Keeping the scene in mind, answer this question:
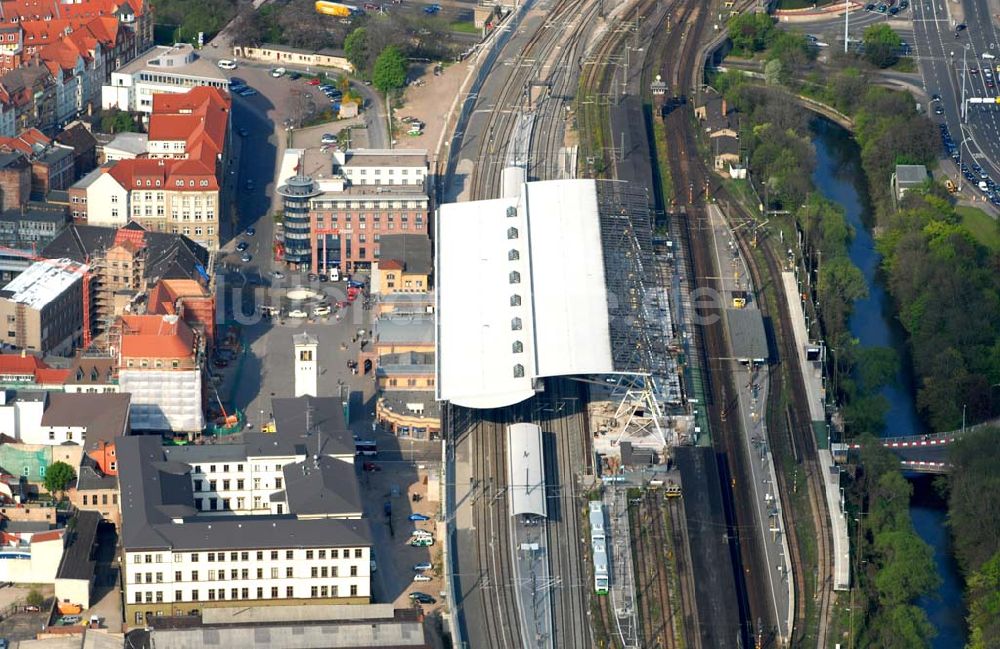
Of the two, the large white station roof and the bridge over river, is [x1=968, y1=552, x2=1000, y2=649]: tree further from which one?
the large white station roof

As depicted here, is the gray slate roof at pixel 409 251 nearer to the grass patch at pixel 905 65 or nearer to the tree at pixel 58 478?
the tree at pixel 58 478

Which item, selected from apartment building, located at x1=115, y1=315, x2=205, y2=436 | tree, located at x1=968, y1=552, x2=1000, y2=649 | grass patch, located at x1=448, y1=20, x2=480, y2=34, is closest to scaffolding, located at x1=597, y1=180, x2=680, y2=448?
tree, located at x1=968, y1=552, x2=1000, y2=649

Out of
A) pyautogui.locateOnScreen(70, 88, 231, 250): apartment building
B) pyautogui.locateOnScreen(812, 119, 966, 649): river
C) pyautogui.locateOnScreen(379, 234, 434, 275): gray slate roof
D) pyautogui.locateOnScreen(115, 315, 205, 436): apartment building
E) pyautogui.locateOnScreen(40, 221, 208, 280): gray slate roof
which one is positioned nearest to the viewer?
pyautogui.locateOnScreen(812, 119, 966, 649): river

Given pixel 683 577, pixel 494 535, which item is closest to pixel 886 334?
pixel 683 577

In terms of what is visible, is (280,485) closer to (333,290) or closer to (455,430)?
(455,430)

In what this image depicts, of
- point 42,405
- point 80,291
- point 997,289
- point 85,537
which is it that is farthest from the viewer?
point 997,289

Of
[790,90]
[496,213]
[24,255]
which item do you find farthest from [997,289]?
[24,255]
